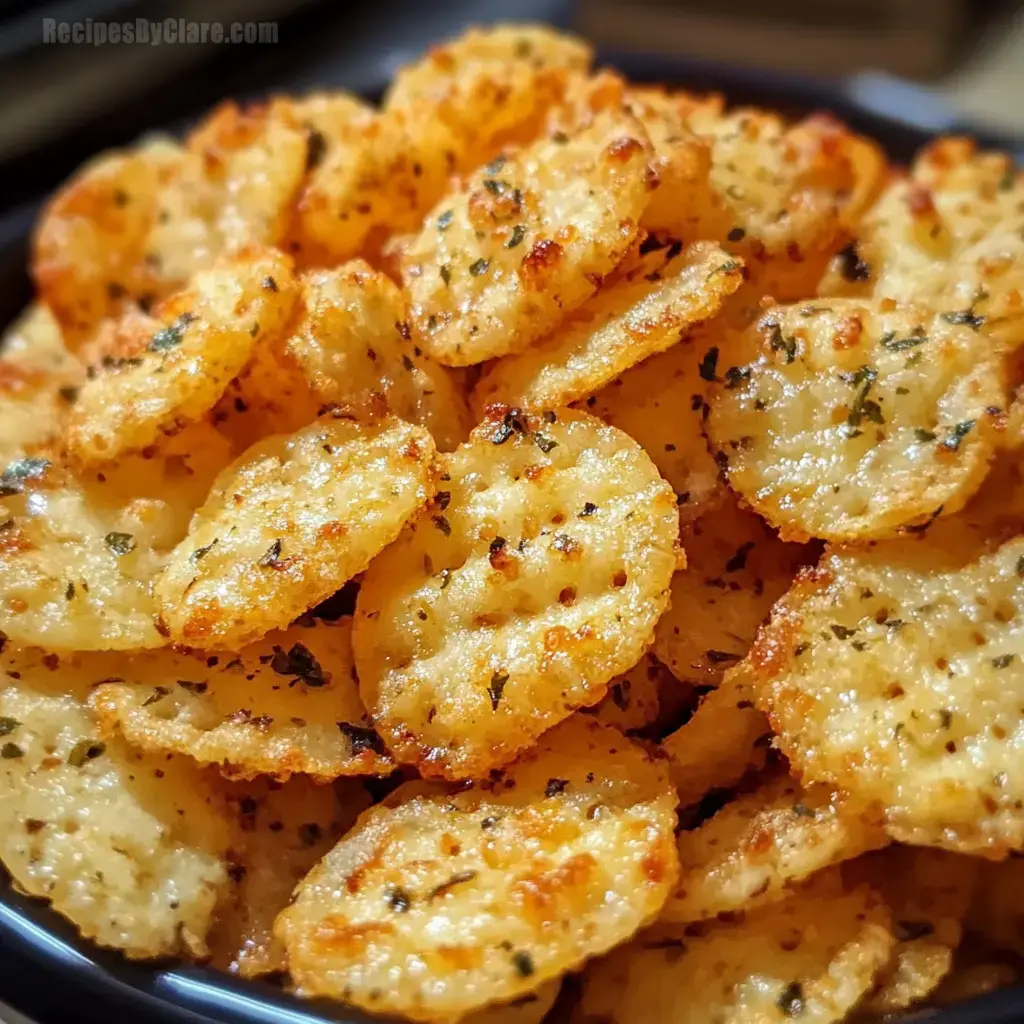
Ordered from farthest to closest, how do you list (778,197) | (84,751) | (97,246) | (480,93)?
1. (97,246)
2. (480,93)
3. (778,197)
4. (84,751)

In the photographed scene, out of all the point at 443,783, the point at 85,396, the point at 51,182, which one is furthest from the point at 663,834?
the point at 51,182

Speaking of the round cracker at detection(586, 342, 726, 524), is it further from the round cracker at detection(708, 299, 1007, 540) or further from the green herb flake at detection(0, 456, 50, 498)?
the green herb flake at detection(0, 456, 50, 498)

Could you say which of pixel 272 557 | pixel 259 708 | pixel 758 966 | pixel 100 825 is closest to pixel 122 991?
pixel 100 825

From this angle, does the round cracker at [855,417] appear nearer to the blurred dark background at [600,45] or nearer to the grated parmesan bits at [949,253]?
the grated parmesan bits at [949,253]

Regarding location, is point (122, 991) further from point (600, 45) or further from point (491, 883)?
point (600, 45)

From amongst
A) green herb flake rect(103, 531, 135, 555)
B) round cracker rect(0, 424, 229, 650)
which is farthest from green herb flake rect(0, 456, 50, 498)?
green herb flake rect(103, 531, 135, 555)

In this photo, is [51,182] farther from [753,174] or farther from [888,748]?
[888,748]

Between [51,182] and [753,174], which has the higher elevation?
[753,174]
